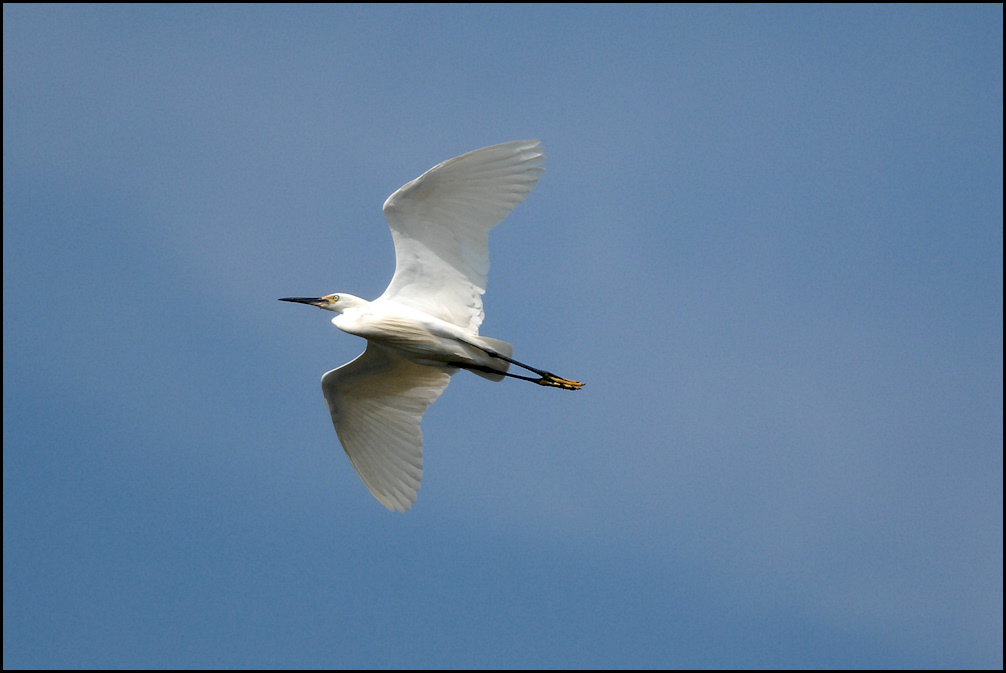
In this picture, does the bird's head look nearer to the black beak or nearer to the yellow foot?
the black beak

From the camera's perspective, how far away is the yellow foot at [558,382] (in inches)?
499

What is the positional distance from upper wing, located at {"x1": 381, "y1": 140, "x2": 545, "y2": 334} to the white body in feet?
0.03

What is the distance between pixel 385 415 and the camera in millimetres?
13070

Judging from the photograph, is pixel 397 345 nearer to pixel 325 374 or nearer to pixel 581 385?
pixel 325 374

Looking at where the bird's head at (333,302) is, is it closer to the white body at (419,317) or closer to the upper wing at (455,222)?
the white body at (419,317)

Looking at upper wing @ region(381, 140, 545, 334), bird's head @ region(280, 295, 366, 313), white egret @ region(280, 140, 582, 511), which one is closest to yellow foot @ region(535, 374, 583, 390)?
white egret @ region(280, 140, 582, 511)

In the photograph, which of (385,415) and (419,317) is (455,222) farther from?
(385,415)

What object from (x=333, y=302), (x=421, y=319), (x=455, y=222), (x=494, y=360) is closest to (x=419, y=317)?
(x=421, y=319)

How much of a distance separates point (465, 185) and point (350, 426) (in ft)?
10.8

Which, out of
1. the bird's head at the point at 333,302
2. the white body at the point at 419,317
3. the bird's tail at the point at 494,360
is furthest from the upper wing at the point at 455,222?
the bird's head at the point at 333,302

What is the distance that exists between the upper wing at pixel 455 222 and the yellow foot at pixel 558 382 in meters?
1.08

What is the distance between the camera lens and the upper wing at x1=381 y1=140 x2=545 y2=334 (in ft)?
37.4

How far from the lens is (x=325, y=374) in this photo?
13.0 metres

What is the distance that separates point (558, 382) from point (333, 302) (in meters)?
2.72
